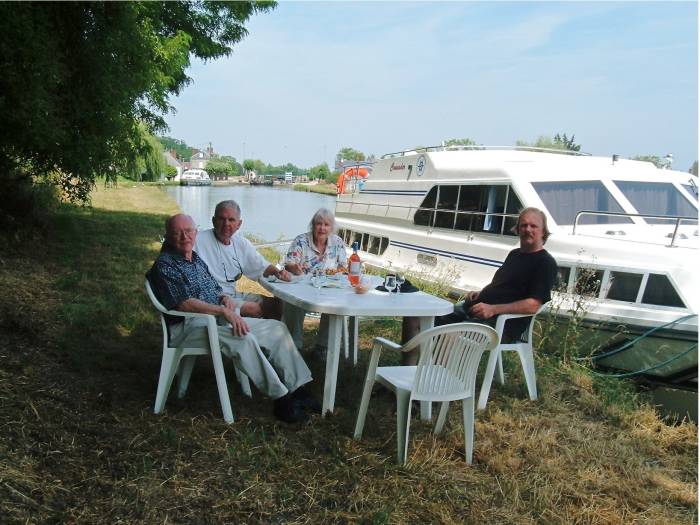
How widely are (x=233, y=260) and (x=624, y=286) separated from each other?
147 inches

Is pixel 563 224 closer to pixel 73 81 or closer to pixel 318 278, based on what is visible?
pixel 318 278

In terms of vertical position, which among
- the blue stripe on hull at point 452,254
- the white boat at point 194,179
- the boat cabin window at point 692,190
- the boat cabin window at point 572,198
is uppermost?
the boat cabin window at point 692,190

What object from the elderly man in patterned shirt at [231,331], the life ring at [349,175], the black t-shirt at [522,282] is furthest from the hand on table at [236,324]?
the life ring at [349,175]

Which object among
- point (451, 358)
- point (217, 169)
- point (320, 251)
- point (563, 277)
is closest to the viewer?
point (451, 358)

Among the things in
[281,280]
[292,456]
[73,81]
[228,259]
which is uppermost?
[73,81]

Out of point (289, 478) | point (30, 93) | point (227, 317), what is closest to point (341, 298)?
point (227, 317)

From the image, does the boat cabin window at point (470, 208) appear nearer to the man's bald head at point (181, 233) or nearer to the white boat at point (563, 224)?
the white boat at point (563, 224)

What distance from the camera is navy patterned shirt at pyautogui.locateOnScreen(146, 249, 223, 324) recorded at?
360 centimetres

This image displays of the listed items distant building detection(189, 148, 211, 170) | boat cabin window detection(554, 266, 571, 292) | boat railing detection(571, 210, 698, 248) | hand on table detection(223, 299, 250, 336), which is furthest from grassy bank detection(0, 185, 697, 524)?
distant building detection(189, 148, 211, 170)

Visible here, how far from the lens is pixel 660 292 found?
17.8 feet

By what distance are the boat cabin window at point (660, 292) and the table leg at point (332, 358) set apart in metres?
3.40

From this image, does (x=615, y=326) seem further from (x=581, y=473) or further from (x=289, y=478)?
(x=289, y=478)

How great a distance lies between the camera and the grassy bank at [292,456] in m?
2.74

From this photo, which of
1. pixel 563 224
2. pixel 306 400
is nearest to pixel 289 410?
pixel 306 400
